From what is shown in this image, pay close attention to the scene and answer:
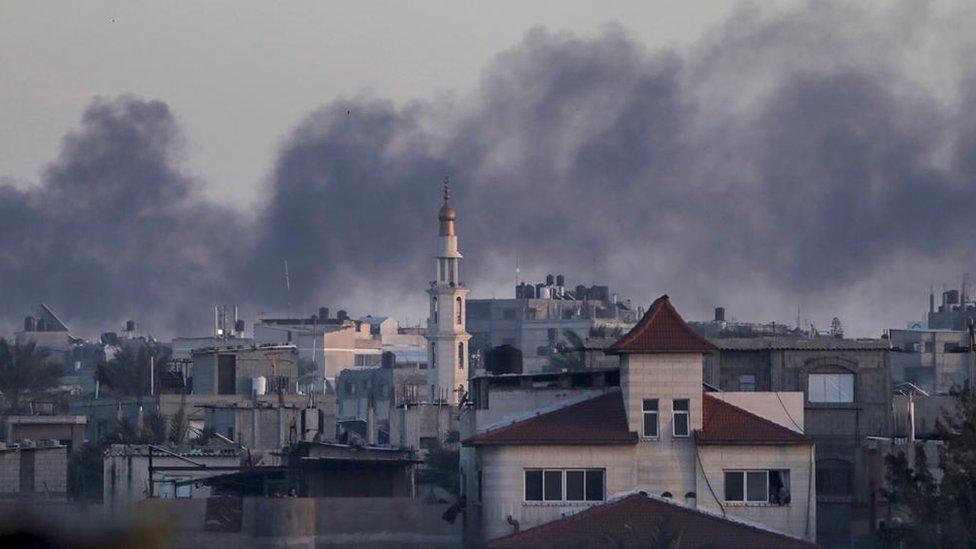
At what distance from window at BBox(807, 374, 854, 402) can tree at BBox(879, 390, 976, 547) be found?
28.6ft

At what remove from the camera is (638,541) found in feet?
160

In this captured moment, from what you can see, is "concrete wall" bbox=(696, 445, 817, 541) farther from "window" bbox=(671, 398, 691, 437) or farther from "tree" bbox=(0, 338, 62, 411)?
"tree" bbox=(0, 338, 62, 411)

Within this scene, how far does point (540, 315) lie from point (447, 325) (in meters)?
57.5

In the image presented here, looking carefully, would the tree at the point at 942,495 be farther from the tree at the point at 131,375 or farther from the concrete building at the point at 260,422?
the tree at the point at 131,375

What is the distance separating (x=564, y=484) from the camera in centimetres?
5144

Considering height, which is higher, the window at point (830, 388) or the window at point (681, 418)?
the window at point (830, 388)

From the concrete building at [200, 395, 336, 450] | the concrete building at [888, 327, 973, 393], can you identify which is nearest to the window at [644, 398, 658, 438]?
the concrete building at [200, 395, 336, 450]

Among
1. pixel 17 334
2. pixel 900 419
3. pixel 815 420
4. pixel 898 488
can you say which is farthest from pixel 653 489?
pixel 17 334

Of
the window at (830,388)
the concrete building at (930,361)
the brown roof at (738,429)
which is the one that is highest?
the concrete building at (930,361)

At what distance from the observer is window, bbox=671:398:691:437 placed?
2048 inches

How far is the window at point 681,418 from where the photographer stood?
52031mm

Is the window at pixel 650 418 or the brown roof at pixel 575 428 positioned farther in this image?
the window at pixel 650 418

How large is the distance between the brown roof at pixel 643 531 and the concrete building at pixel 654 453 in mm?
1174

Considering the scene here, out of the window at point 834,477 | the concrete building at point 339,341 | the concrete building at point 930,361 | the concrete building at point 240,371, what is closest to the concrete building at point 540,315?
the concrete building at point 339,341
